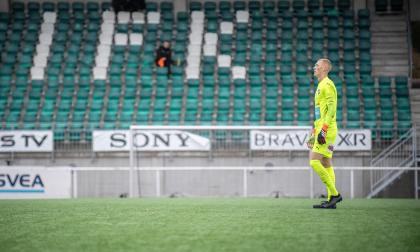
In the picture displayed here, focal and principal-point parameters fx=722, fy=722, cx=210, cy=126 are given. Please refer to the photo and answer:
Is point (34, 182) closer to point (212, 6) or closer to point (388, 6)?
point (212, 6)

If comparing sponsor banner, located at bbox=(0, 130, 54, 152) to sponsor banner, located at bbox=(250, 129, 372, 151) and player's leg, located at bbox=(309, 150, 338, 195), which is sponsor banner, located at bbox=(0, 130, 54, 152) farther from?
player's leg, located at bbox=(309, 150, 338, 195)

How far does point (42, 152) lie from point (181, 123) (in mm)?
3622

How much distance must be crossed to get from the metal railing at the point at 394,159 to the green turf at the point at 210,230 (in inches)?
295

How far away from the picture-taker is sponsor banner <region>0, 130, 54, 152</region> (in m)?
16.9

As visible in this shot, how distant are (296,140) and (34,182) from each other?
5.56m

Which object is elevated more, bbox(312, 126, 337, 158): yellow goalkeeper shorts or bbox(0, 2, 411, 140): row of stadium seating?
bbox(0, 2, 411, 140): row of stadium seating

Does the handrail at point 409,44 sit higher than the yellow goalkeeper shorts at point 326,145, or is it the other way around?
the handrail at point 409,44

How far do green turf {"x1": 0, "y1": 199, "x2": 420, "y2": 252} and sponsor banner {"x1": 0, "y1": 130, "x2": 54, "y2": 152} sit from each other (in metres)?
8.93

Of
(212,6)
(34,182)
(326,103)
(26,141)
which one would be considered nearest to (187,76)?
(212,6)

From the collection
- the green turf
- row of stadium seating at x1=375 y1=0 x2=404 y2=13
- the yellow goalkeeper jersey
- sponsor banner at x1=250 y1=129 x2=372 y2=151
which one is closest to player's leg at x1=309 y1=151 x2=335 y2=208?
the yellow goalkeeper jersey

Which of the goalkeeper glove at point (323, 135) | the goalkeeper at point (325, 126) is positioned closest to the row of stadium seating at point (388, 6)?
the goalkeeper at point (325, 126)

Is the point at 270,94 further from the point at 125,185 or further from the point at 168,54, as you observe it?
the point at 125,185

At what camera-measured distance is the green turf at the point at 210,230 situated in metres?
5.02

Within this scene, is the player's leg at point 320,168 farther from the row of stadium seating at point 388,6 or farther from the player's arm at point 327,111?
the row of stadium seating at point 388,6
